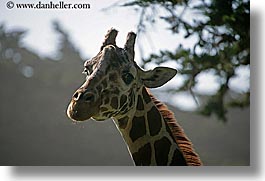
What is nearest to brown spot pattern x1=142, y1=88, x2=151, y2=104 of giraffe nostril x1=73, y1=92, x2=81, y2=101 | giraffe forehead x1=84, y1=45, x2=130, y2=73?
giraffe forehead x1=84, y1=45, x2=130, y2=73

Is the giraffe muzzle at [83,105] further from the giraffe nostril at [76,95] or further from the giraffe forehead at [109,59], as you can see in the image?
the giraffe forehead at [109,59]

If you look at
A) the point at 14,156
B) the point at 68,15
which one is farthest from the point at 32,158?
the point at 68,15

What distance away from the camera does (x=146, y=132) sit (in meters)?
2.27

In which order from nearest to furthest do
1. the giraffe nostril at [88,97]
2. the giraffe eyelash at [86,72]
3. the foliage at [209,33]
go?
the giraffe nostril at [88,97]
the giraffe eyelash at [86,72]
the foliage at [209,33]

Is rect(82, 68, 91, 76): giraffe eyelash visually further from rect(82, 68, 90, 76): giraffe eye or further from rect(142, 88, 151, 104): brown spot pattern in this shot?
rect(142, 88, 151, 104): brown spot pattern

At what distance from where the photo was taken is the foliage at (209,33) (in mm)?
2455

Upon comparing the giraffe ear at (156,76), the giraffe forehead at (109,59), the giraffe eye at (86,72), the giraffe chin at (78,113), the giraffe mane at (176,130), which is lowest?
the giraffe mane at (176,130)

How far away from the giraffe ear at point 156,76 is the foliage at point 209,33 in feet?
0.38

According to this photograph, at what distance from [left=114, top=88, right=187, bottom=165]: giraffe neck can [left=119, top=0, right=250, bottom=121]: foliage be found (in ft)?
0.82

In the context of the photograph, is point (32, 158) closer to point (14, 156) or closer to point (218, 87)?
point (14, 156)

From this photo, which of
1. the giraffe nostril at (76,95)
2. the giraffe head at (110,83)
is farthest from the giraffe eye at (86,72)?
the giraffe nostril at (76,95)

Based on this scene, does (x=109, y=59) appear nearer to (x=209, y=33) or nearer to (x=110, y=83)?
(x=110, y=83)

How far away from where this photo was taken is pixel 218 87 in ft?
8.07

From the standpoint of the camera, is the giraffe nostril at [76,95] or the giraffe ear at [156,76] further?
the giraffe ear at [156,76]
